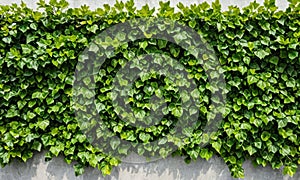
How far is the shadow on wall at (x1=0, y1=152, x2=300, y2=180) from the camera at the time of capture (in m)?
2.76

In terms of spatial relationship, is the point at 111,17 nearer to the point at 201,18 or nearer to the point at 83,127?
the point at 201,18

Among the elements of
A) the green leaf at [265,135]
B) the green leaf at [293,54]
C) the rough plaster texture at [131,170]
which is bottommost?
the rough plaster texture at [131,170]

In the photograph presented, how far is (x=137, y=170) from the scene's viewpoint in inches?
109

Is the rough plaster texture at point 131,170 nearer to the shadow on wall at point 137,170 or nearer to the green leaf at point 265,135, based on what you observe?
the shadow on wall at point 137,170

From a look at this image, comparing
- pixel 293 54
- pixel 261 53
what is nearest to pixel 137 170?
pixel 261 53

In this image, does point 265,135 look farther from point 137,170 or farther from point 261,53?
point 137,170

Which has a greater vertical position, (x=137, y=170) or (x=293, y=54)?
(x=293, y=54)

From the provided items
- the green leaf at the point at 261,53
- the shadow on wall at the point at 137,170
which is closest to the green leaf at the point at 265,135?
the shadow on wall at the point at 137,170

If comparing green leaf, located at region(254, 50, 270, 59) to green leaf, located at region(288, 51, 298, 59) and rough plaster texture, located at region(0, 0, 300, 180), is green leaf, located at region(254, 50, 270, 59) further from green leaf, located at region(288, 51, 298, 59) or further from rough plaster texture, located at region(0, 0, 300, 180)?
rough plaster texture, located at region(0, 0, 300, 180)

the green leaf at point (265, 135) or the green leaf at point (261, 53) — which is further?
the green leaf at point (265, 135)

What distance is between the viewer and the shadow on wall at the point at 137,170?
276cm

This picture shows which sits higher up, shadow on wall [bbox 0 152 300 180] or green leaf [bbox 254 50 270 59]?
green leaf [bbox 254 50 270 59]

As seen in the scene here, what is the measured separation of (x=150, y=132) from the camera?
2682 millimetres

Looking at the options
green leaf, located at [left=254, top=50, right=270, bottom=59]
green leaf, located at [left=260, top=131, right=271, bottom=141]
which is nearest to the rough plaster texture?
green leaf, located at [left=260, top=131, right=271, bottom=141]
